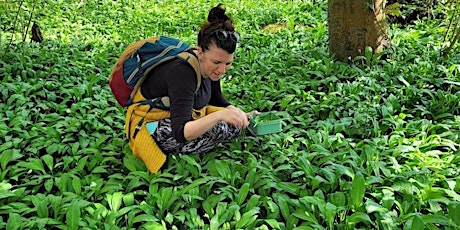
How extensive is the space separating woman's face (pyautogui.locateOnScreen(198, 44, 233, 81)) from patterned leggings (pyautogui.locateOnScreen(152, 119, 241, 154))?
421 millimetres

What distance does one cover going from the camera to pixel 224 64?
10.2 ft

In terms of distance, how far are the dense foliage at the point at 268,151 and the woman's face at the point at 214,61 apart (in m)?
0.63

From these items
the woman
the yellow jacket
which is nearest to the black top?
the woman

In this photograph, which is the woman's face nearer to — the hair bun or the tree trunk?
the hair bun

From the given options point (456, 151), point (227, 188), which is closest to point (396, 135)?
point (456, 151)

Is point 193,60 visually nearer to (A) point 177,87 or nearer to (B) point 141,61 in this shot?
(A) point 177,87

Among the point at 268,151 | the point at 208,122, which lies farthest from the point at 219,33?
the point at 268,151

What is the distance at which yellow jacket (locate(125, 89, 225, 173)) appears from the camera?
130 inches

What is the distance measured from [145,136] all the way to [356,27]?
2.90 metres

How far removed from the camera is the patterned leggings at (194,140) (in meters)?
3.31

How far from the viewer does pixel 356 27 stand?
205 inches

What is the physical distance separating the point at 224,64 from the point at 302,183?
0.92 meters

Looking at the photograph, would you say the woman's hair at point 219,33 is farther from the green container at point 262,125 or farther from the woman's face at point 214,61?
the green container at point 262,125

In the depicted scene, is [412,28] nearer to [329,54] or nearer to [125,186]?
[329,54]
